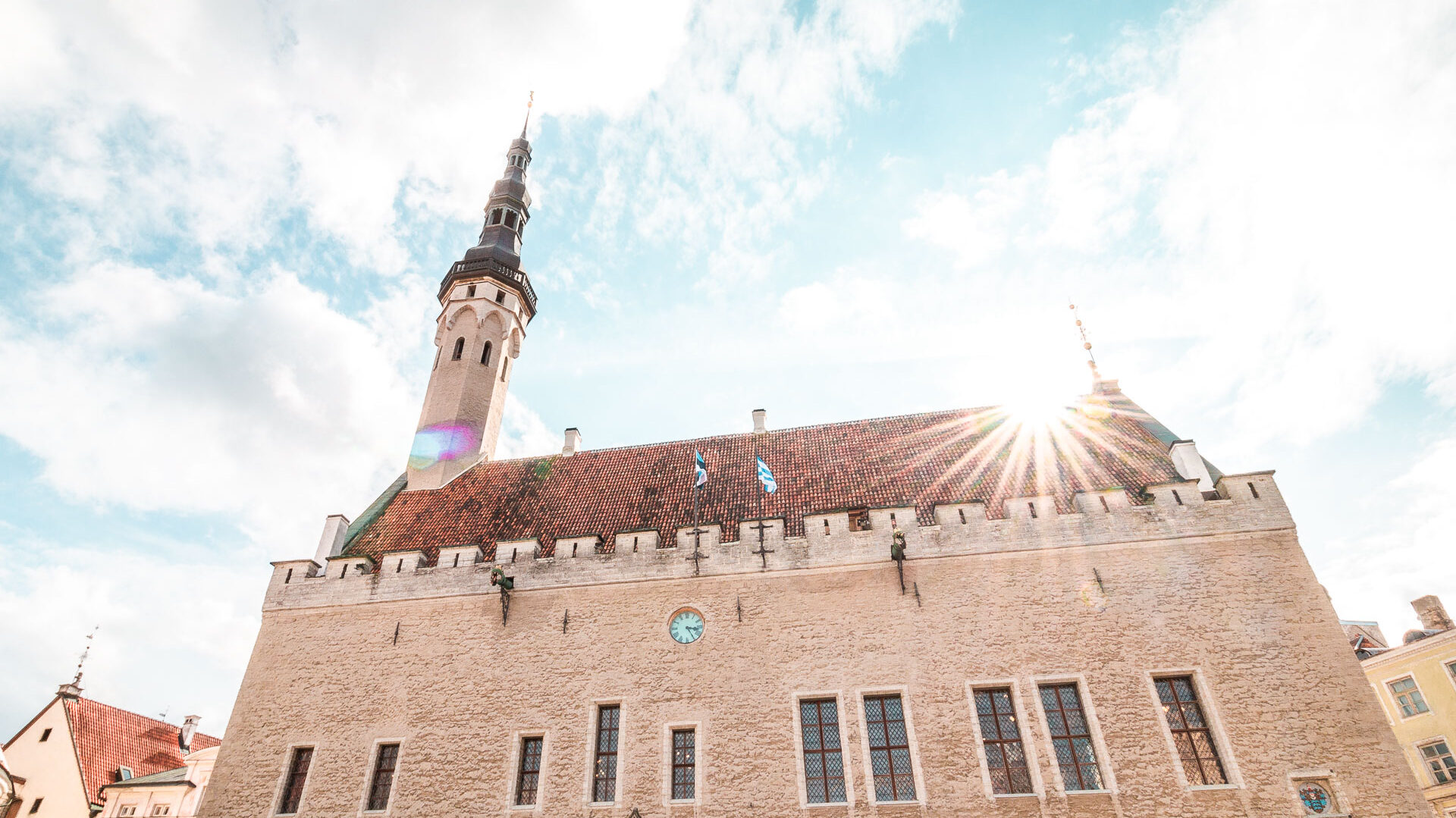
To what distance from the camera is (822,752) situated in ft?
42.8

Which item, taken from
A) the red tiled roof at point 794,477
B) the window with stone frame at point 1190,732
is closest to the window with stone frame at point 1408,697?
the red tiled roof at point 794,477

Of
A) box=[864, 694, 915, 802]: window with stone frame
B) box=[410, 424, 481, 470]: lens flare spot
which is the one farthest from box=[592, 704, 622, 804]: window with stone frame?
box=[410, 424, 481, 470]: lens flare spot

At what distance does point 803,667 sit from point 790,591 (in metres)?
1.55

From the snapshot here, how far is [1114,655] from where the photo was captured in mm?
13047

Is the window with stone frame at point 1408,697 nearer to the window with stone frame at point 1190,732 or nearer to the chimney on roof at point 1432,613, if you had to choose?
→ the chimney on roof at point 1432,613

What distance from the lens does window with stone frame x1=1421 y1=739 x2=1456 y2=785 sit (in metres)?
23.0

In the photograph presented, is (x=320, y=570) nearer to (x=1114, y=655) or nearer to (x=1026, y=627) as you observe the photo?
(x=1026, y=627)

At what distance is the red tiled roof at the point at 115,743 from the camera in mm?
27141

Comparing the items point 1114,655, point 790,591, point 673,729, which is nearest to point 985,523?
point 1114,655

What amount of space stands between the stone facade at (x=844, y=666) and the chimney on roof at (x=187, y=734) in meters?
22.7

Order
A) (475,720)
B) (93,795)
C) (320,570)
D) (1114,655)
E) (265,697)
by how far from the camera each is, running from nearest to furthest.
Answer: (1114,655) < (475,720) < (265,697) < (320,570) < (93,795)

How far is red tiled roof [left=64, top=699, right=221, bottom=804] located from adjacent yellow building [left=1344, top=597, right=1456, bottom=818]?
46510 millimetres

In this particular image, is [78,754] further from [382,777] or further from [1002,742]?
[1002,742]

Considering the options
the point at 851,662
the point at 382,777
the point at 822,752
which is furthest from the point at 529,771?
the point at 851,662
